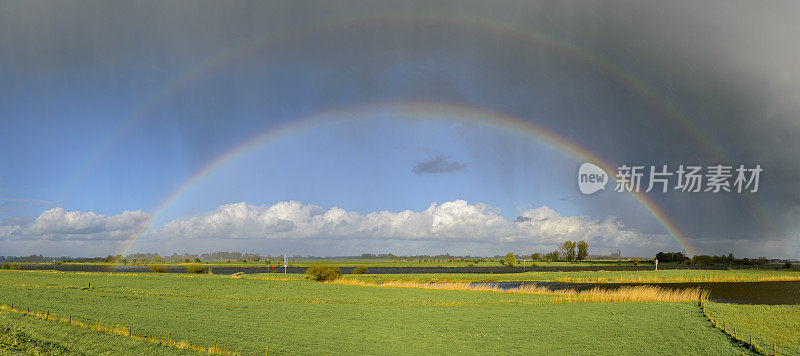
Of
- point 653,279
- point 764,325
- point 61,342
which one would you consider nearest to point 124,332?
point 61,342

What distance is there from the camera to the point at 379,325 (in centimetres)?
3409

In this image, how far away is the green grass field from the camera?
2623 cm

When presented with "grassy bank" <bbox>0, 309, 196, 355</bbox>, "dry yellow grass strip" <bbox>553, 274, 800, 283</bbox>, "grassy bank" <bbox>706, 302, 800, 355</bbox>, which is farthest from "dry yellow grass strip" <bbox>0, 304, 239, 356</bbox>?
"dry yellow grass strip" <bbox>553, 274, 800, 283</bbox>

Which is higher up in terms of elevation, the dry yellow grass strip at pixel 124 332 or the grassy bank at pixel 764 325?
the dry yellow grass strip at pixel 124 332

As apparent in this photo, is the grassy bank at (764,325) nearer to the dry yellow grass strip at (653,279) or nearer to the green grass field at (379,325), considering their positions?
the green grass field at (379,325)

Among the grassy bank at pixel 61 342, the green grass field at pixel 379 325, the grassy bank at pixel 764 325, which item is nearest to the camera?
the grassy bank at pixel 61 342

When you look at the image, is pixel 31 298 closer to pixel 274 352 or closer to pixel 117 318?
pixel 117 318

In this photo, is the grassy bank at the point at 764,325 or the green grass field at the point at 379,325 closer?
the green grass field at the point at 379,325

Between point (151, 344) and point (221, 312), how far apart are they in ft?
50.4

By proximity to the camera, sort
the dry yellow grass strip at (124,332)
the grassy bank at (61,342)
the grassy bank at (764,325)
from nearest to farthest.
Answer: the grassy bank at (61,342) → the dry yellow grass strip at (124,332) → the grassy bank at (764,325)

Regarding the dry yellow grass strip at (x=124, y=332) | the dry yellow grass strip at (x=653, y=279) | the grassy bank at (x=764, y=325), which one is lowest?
the dry yellow grass strip at (x=653, y=279)

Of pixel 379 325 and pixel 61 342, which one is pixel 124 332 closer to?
pixel 61 342

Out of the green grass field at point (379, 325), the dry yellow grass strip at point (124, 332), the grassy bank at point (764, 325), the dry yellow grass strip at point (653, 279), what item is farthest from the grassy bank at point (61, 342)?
the dry yellow grass strip at point (653, 279)

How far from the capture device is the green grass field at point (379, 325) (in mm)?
26234
